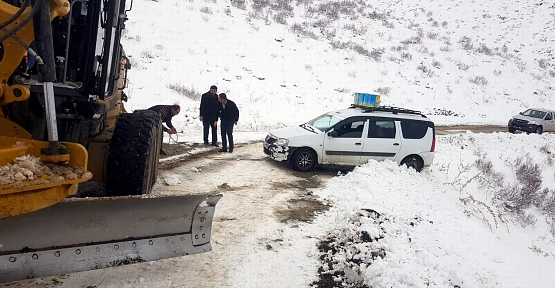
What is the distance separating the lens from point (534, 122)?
20.4 meters

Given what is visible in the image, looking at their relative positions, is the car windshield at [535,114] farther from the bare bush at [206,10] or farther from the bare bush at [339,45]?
the bare bush at [206,10]

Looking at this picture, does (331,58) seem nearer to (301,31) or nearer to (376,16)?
(301,31)

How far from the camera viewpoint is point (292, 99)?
20297 millimetres

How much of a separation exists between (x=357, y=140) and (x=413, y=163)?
1798 mm

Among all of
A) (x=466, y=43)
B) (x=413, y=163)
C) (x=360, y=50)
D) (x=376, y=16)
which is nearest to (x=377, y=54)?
(x=360, y=50)

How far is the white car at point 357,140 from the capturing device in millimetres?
9609

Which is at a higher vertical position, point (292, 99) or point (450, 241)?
point (292, 99)

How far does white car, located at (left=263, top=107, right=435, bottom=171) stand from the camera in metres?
9.61

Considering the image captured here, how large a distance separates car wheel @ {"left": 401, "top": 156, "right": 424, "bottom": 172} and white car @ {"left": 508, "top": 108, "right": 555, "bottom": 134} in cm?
1286

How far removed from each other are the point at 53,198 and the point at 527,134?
21.9 meters

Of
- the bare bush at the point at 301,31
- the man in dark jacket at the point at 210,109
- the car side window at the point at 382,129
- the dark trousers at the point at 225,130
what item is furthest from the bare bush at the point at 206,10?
the car side window at the point at 382,129

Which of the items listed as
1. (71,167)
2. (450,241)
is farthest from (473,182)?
(71,167)

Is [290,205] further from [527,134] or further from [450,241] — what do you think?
[527,134]

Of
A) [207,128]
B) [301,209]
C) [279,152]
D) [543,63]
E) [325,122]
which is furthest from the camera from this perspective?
[543,63]
